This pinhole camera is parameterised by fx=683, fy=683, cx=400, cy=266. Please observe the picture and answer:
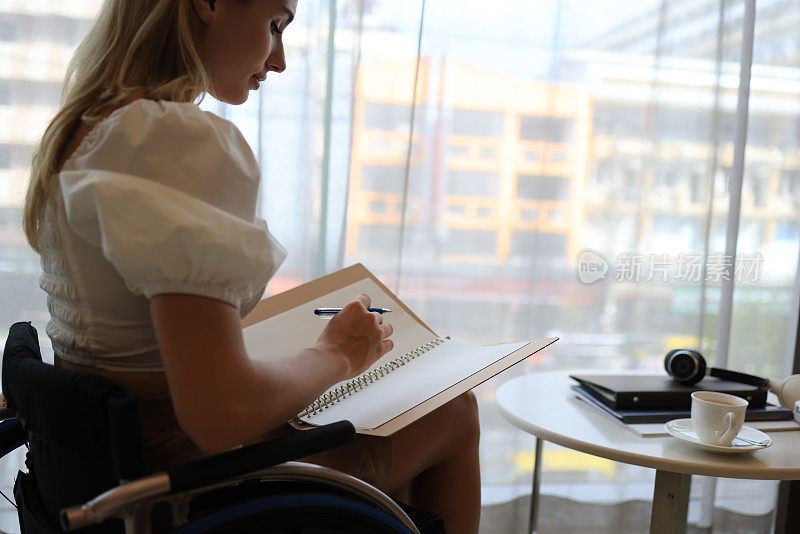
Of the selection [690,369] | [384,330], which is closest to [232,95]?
[384,330]

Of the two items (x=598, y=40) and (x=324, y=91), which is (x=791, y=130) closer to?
(x=598, y=40)

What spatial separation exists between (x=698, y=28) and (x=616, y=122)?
31 centimetres

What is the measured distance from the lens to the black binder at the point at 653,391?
3.67 feet

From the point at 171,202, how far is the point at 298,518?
1.01ft

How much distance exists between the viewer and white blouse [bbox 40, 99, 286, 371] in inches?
23.0

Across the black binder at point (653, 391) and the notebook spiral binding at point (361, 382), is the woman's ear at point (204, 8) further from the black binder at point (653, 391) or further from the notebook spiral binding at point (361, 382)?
the black binder at point (653, 391)

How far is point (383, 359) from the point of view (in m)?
1.01

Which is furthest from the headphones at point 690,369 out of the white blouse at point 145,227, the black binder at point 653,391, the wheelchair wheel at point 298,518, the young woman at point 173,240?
the white blouse at point 145,227

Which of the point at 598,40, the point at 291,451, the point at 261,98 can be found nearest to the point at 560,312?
the point at 598,40

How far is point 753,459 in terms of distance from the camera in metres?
0.93

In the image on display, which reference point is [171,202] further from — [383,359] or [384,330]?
[383,359]

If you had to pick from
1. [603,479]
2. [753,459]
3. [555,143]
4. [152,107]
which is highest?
[555,143]

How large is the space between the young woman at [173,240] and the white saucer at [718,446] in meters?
0.41

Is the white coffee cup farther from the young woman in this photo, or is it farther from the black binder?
the young woman
